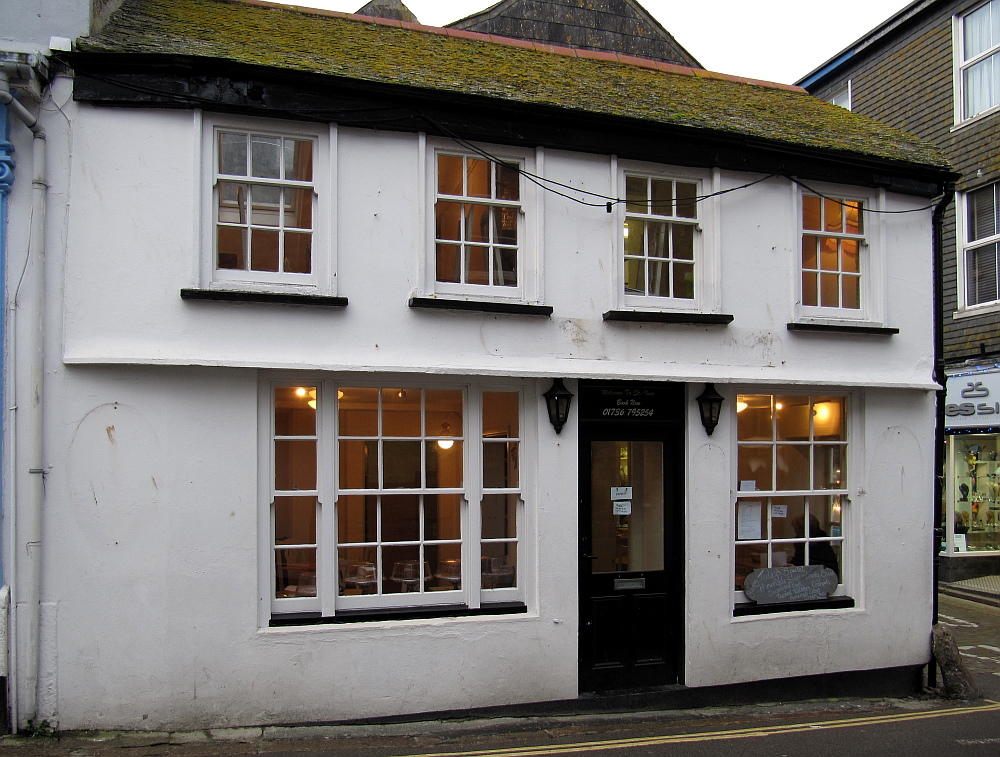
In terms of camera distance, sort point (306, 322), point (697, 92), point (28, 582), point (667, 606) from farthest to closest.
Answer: point (697, 92), point (667, 606), point (306, 322), point (28, 582)

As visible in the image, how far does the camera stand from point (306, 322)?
703 cm

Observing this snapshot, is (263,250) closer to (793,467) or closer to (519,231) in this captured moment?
(519,231)

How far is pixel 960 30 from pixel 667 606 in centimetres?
1361

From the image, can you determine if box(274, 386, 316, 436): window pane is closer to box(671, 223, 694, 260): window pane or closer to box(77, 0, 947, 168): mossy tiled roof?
box(77, 0, 947, 168): mossy tiled roof

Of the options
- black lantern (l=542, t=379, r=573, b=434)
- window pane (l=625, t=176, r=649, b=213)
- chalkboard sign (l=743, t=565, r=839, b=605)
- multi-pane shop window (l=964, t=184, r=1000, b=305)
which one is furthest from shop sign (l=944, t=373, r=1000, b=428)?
black lantern (l=542, t=379, r=573, b=434)

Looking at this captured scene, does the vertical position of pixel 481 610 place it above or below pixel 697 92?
below

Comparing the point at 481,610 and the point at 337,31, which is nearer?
the point at 481,610

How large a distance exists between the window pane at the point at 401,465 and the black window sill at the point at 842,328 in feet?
13.9

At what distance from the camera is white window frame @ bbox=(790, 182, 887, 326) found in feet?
28.8

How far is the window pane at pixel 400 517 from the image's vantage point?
24.2ft

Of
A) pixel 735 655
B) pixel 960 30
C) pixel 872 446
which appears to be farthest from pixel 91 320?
pixel 960 30

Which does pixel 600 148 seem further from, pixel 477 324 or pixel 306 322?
pixel 306 322

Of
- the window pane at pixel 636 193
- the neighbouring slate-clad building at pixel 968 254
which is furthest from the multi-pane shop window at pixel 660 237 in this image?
the neighbouring slate-clad building at pixel 968 254

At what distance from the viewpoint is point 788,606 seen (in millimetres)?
8531
